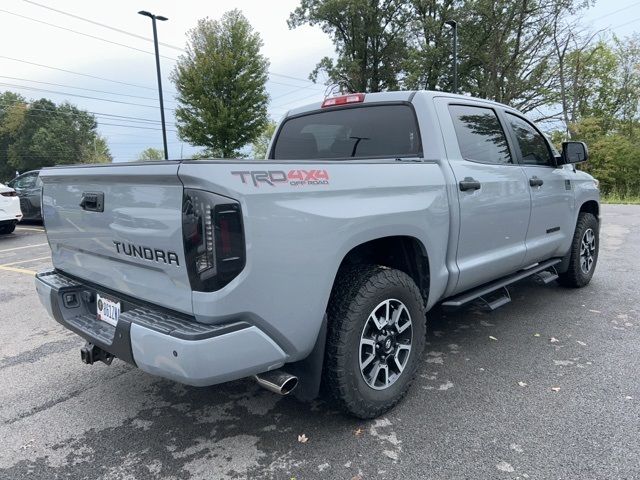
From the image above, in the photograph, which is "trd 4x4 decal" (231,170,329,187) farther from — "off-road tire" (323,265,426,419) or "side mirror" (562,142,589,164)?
"side mirror" (562,142,589,164)

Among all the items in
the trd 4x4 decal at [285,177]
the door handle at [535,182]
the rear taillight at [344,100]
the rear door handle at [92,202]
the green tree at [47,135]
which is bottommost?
the door handle at [535,182]

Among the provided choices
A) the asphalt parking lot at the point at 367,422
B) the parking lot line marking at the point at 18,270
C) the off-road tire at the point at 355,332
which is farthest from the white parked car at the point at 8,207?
the off-road tire at the point at 355,332

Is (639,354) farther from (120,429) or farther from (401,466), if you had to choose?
(120,429)

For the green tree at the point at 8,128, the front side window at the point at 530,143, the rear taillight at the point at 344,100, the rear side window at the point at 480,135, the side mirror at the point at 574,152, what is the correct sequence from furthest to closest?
1. the green tree at the point at 8,128
2. the side mirror at the point at 574,152
3. the front side window at the point at 530,143
4. the rear taillight at the point at 344,100
5. the rear side window at the point at 480,135

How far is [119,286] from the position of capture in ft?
7.80

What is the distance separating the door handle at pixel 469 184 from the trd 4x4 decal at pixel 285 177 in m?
1.23

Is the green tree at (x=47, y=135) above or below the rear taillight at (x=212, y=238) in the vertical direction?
above

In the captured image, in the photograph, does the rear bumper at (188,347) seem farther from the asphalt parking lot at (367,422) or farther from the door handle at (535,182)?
the door handle at (535,182)

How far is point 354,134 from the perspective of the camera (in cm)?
347

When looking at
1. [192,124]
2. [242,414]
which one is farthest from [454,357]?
[192,124]

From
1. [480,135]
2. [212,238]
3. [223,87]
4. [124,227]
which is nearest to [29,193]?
[124,227]

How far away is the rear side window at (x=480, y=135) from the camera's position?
3354 mm

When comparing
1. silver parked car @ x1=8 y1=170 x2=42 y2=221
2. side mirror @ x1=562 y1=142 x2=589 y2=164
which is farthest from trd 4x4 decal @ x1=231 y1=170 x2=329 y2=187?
silver parked car @ x1=8 y1=170 x2=42 y2=221

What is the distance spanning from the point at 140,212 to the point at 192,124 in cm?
2674
